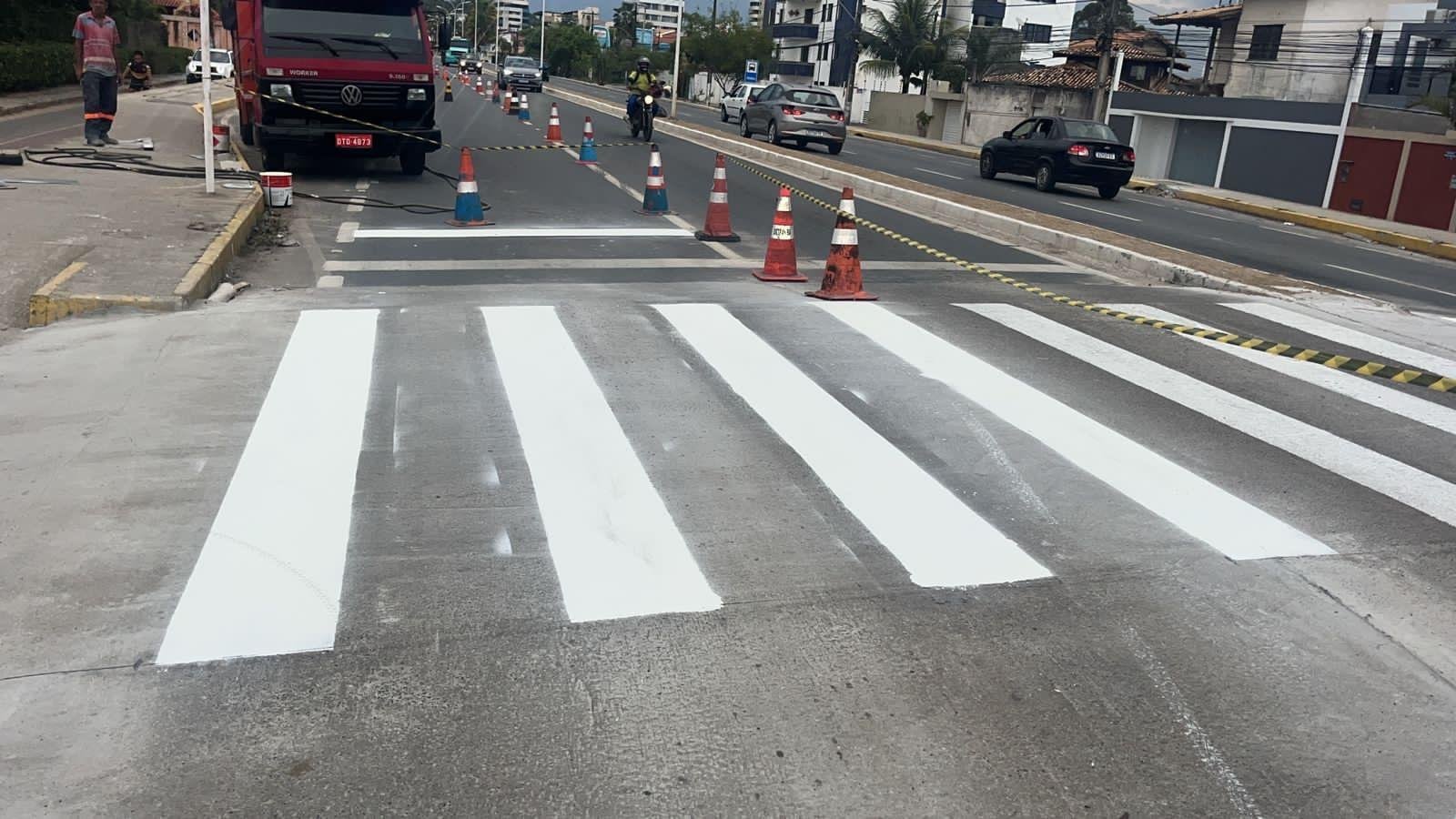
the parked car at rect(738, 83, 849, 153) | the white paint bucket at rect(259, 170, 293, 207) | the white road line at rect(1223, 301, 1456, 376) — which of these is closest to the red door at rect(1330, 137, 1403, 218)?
the parked car at rect(738, 83, 849, 153)

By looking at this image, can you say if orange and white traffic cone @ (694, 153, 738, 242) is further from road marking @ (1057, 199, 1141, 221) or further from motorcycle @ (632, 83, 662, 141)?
motorcycle @ (632, 83, 662, 141)

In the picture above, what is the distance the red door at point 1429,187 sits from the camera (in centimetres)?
2669

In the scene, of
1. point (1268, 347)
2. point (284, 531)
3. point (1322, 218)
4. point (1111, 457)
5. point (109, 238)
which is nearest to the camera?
point (284, 531)

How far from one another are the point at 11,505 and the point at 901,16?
2514 inches

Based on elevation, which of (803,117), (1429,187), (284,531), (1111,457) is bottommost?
(284,531)

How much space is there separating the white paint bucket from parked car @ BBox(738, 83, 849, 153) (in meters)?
18.8

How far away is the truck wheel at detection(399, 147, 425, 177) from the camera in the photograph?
18.1 meters

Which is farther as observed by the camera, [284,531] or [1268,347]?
[1268,347]

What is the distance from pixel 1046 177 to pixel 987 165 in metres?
2.64

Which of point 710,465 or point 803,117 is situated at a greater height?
point 803,117

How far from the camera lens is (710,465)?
5.92 metres

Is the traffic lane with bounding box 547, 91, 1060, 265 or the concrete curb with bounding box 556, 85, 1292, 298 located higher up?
the concrete curb with bounding box 556, 85, 1292, 298

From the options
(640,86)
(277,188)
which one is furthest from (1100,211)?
(277,188)

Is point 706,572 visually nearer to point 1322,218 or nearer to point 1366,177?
point 1322,218
